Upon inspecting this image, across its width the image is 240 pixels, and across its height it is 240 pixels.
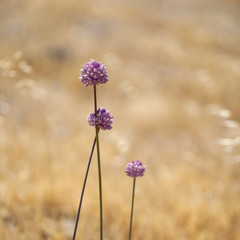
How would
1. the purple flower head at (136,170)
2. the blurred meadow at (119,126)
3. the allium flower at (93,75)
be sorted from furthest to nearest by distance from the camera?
the blurred meadow at (119,126)
the purple flower head at (136,170)
the allium flower at (93,75)

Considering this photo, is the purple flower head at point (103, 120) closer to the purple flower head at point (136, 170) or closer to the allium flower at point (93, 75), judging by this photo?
the allium flower at point (93, 75)

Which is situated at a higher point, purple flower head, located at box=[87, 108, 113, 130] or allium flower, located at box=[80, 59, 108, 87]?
allium flower, located at box=[80, 59, 108, 87]

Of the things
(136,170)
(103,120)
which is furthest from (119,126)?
(103,120)

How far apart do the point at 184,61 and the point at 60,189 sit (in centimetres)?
663

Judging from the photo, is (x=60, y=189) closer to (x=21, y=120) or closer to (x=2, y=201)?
(x=2, y=201)

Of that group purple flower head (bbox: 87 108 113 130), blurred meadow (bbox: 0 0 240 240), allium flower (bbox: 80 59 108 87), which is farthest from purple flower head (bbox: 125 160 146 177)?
blurred meadow (bbox: 0 0 240 240)

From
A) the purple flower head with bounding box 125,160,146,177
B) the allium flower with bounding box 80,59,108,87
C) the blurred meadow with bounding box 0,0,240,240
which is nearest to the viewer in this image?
the allium flower with bounding box 80,59,108,87

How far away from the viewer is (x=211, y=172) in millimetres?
3258

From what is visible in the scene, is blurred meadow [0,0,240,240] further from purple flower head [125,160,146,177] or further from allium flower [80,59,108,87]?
allium flower [80,59,108,87]

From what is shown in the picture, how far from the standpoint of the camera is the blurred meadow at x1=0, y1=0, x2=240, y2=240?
2258mm

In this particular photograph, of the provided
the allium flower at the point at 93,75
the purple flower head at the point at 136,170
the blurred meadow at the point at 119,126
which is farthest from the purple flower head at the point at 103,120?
the blurred meadow at the point at 119,126

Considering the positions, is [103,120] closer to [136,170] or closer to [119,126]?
[136,170]

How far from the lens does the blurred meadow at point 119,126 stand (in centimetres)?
226

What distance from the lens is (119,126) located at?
15.6 ft
